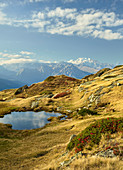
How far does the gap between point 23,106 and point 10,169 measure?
162 feet

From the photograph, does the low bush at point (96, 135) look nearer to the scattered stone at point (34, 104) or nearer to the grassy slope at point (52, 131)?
the grassy slope at point (52, 131)

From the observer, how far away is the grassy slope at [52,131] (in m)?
14.4

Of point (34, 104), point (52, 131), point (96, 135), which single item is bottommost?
point (52, 131)

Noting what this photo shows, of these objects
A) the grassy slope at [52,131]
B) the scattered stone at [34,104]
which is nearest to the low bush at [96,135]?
the grassy slope at [52,131]

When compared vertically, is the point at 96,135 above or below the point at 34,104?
below

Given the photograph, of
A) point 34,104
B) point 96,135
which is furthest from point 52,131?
point 34,104

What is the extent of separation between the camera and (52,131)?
28344 mm

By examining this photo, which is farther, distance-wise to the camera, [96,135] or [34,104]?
[34,104]

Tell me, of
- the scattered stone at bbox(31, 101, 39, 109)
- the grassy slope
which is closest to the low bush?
the grassy slope

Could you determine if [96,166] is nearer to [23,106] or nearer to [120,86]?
[120,86]

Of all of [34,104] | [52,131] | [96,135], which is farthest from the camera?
[34,104]

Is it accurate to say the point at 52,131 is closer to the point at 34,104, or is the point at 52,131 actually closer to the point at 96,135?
the point at 96,135

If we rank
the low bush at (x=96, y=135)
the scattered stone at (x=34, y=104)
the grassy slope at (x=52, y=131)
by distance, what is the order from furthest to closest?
1. the scattered stone at (x=34, y=104)
2. the grassy slope at (x=52, y=131)
3. the low bush at (x=96, y=135)

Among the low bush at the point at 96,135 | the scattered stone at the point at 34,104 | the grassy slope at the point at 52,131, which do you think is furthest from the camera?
the scattered stone at the point at 34,104
